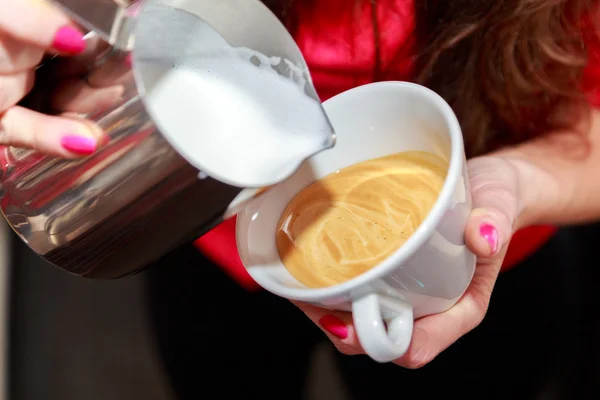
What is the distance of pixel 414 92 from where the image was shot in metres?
0.48

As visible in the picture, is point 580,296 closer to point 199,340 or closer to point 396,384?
point 396,384

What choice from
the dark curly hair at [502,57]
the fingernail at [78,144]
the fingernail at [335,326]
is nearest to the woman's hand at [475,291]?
the fingernail at [335,326]

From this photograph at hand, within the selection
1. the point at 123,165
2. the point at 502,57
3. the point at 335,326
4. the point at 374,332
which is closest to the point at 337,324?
the point at 335,326

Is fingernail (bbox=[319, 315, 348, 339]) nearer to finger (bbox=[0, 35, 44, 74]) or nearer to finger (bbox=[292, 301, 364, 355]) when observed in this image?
finger (bbox=[292, 301, 364, 355])

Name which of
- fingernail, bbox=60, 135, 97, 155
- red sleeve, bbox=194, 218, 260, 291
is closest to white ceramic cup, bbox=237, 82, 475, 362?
fingernail, bbox=60, 135, 97, 155

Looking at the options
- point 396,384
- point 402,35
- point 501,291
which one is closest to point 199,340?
point 396,384

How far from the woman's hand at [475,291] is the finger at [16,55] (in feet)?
1.00

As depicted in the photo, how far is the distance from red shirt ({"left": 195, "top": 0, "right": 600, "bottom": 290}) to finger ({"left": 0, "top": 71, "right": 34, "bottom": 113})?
361 mm

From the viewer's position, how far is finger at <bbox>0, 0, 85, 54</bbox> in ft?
1.16

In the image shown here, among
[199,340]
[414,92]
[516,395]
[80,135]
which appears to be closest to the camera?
[80,135]

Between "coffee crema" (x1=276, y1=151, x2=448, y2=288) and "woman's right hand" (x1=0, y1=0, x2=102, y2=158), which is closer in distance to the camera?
"woman's right hand" (x1=0, y1=0, x2=102, y2=158)

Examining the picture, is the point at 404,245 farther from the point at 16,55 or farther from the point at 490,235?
the point at 16,55

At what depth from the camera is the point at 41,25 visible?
355 millimetres

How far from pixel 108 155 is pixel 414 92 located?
26 cm
